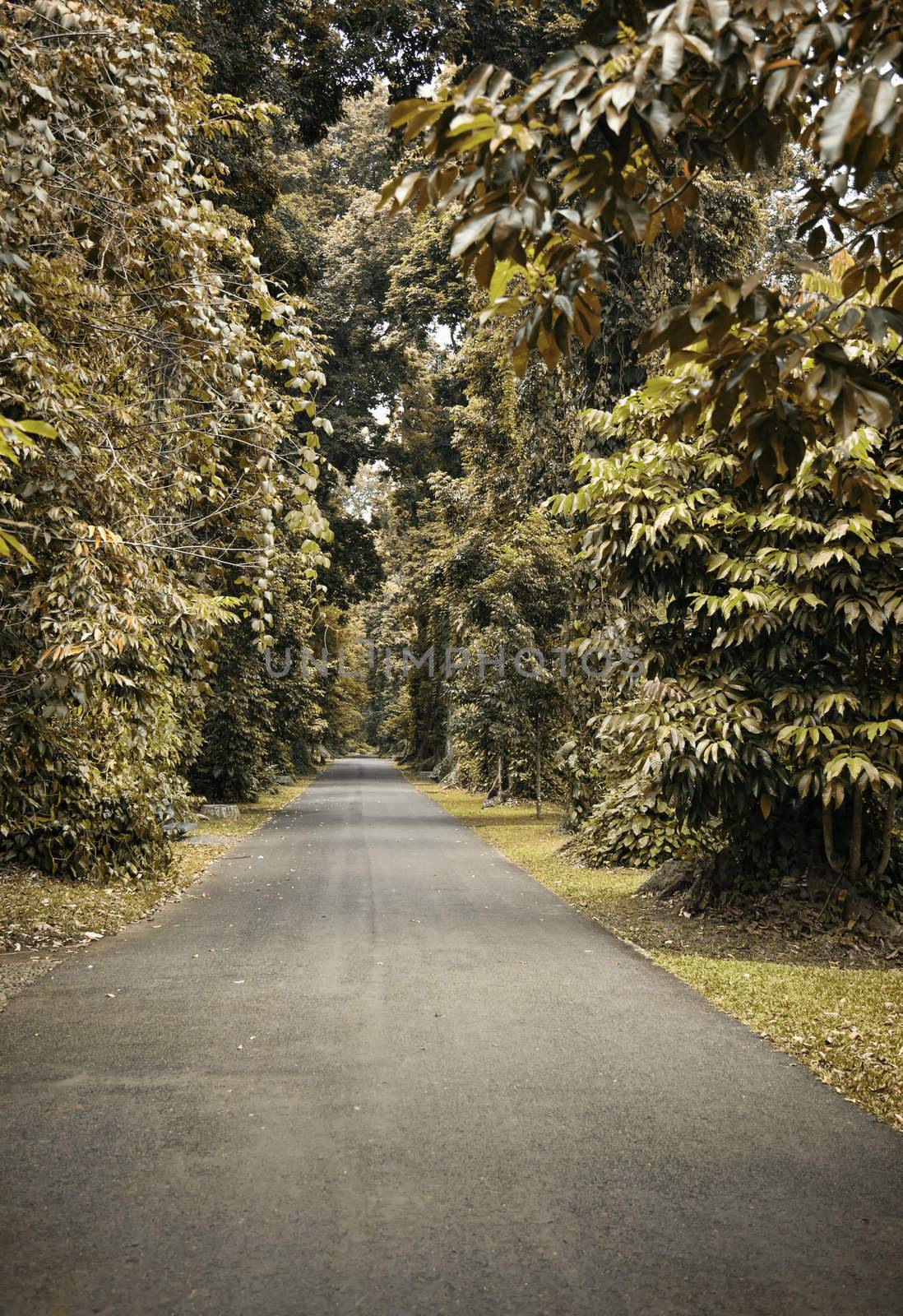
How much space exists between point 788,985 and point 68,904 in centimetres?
664

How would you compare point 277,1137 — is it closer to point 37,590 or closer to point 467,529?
point 37,590

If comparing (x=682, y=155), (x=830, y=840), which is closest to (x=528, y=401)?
(x=830, y=840)

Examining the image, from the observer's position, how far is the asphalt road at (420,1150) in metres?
3.37

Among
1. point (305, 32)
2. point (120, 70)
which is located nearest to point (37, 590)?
point (120, 70)

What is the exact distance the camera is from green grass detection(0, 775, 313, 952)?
920cm

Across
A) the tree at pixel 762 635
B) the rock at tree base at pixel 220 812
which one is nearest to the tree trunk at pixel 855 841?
the tree at pixel 762 635

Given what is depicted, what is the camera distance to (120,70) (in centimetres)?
670

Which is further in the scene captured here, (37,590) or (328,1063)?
(37,590)

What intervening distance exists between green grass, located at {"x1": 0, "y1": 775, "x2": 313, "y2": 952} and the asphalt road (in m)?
1.17

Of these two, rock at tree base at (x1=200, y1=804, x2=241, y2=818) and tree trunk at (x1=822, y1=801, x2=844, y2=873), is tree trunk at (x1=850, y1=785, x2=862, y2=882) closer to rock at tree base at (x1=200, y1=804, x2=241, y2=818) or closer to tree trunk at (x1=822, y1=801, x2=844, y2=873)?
tree trunk at (x1=822, y1=801, x2=844, y2=873)

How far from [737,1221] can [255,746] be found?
2120 cm

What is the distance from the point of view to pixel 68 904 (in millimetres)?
10352

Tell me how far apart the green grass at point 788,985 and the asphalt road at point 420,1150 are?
9.6 inches

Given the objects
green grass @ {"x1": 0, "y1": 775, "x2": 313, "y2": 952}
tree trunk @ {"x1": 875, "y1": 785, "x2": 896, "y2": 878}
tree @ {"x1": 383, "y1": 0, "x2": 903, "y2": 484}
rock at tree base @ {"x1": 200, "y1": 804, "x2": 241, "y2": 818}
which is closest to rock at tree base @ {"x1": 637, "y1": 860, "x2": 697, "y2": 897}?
tree trunk @ {"x1": 875, "y1": 785, "x2": 896, "y2": 878}
